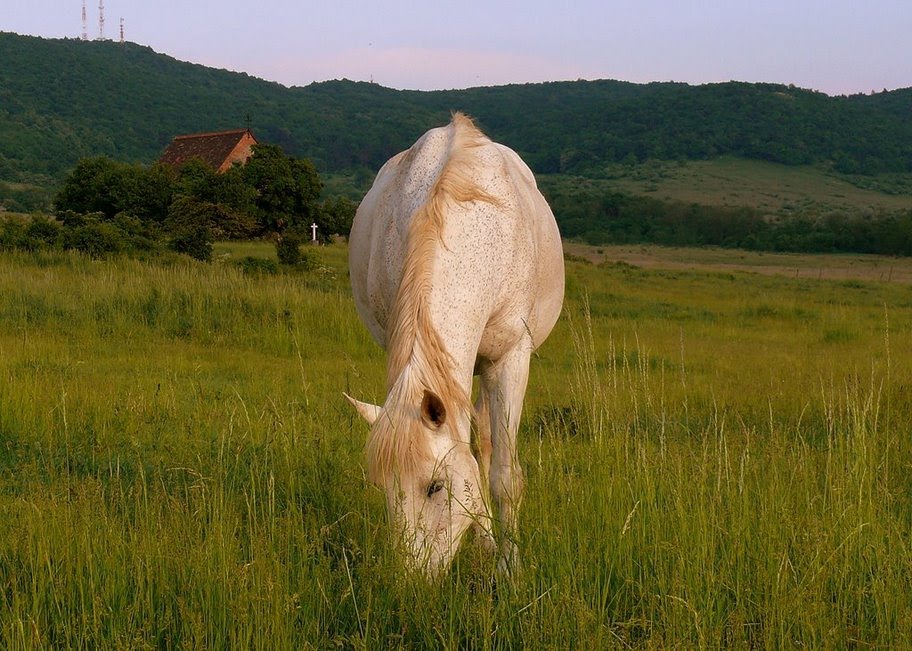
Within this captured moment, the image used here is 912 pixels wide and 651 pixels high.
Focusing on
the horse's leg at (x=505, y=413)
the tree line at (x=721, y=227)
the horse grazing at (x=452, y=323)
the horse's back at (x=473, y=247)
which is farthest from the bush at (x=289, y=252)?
the tree line at (x=721, y=227)

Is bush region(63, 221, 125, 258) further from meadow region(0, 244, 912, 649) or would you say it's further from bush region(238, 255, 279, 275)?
meadow region(0, 244, 912, 649)

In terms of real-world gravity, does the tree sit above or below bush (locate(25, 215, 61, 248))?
above

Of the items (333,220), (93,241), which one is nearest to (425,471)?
(93,241)

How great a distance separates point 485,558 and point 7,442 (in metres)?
3.35

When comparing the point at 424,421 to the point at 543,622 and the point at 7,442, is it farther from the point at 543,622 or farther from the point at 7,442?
the point at 7,442

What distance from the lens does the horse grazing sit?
287 centimetres

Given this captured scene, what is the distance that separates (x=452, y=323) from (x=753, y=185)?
325 ft

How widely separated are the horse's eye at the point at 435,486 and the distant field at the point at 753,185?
75.6 metres

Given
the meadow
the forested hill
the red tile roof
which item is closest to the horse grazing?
the meadow

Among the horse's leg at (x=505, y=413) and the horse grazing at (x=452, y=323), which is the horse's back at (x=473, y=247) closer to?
the horse grazing at (x=452, y=323)

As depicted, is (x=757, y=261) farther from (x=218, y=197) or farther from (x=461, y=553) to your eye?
(x=461, y=553)

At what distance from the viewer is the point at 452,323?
10.5ft

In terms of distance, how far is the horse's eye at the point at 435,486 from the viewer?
9.58 feet

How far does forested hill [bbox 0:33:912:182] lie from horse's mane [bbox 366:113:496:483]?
88868mm
